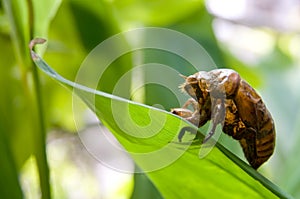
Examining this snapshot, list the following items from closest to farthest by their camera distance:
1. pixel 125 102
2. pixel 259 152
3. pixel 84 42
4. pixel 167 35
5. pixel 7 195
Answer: pixel 125 102 → pixel 259 152 → pixel 7 195 → pixel 84 42 → pixel 167 35

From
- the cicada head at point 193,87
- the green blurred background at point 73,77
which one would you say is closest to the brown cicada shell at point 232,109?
the cicada head at point 193,87

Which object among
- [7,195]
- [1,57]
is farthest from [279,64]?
[7,195]

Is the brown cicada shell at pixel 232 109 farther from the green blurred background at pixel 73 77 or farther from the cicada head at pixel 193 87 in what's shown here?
the green blurred background at pixel 73 77

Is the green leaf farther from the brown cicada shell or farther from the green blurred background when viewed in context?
the green blurred background

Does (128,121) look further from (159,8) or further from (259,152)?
(159,8)

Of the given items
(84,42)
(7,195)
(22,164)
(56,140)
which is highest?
(84,42)

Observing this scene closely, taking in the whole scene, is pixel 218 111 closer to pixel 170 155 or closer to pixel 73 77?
pixel 170 155

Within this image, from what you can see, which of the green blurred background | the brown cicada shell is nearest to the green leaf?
the brown cicada shell
